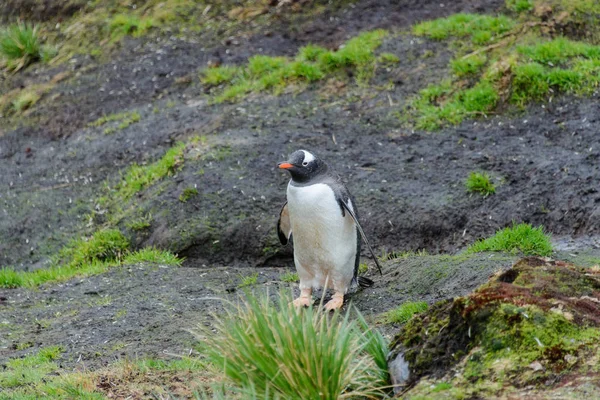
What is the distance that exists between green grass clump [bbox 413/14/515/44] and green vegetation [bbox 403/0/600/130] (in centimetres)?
1

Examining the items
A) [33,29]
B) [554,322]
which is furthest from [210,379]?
[33,29]

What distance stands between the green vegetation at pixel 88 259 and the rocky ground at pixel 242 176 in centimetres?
19

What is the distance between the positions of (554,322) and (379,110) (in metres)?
6.99

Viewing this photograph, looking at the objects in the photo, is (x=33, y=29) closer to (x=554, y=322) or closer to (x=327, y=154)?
(x=327, y=154)

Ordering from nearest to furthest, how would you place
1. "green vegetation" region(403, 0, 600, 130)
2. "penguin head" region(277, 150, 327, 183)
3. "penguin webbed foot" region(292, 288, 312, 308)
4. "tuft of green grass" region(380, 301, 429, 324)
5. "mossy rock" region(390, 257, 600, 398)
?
"mossy rock" region(390, 257, 600, 398) < "tuft of green grass" region(380, 301, 429, 324) < "penguin head" region(277, 150, 327, 183) < "penguin webbed foot" region(292, 288, 312, 308) < "green vegetation" region(403, 0, 600, 130)

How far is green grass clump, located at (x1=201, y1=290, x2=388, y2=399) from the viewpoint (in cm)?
445

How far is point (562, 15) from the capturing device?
468 inches

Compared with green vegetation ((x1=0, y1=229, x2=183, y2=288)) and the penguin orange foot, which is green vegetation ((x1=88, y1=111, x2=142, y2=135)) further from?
the penguin orange foot

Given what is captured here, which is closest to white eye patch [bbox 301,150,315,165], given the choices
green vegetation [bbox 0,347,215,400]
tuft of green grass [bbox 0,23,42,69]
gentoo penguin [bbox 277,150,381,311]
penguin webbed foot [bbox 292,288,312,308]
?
gentoo penguin [bbox 277,150,381,311]

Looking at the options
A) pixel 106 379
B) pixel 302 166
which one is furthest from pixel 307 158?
pixel 106 379

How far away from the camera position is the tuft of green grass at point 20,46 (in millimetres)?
15188

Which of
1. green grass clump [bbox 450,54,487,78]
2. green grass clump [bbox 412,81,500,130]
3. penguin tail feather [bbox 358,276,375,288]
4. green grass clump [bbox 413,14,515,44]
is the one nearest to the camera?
penguin tail feather [bbox 358,276,375,288]

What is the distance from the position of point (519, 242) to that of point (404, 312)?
1.77 m

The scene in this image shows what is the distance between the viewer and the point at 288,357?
4473 mm
